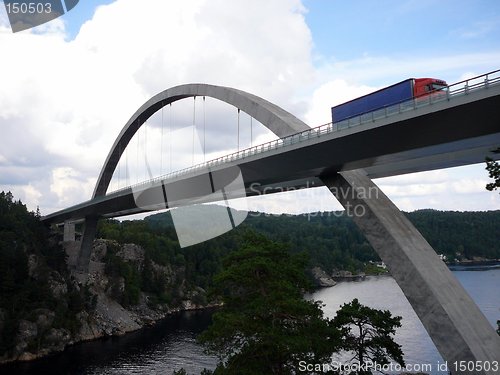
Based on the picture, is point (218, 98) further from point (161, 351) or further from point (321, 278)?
point (321, 278)

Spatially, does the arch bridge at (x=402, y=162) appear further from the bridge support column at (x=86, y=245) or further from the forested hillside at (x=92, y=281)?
the bridge support column at (x=86, y=245)

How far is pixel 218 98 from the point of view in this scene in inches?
1101

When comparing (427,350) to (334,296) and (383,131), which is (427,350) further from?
(334,296)

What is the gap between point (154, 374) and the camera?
3002cm

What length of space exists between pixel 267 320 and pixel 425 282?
5.93 metres

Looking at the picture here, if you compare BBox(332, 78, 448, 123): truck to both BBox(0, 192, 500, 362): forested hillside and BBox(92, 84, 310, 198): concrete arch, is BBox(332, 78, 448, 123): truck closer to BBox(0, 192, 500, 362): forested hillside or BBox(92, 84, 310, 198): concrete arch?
BBox(92, 84, 310, 198): concrete arch

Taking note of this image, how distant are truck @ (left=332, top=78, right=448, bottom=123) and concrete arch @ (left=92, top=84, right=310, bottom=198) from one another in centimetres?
275

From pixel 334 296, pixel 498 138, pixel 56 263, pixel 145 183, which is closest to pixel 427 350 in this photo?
pixel 498 138

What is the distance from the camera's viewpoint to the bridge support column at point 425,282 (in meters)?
13.9

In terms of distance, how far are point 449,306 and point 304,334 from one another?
5.17 metres

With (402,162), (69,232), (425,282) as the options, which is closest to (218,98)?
(402,162)

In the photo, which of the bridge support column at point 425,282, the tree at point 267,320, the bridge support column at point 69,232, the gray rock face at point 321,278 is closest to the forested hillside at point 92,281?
the tree at point 267,320

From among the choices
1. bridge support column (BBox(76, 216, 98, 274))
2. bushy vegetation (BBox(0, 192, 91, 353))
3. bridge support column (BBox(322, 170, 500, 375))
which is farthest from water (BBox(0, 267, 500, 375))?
bridge support column (BBox(322, 170, 500, 375))

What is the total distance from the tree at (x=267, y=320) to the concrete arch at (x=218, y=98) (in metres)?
7.23
